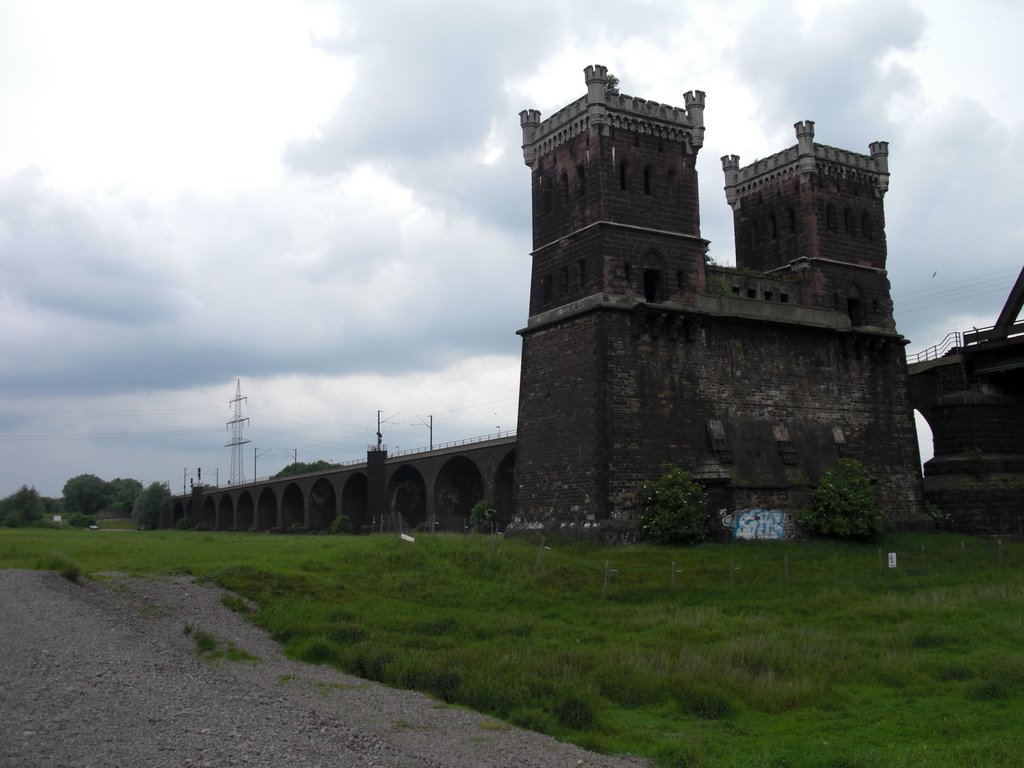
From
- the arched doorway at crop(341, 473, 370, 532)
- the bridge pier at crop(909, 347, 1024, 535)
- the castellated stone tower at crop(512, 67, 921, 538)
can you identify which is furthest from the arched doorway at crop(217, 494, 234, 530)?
the bridge pier at crop(909, 347, 1024, 535)

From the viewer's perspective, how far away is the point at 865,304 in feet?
139

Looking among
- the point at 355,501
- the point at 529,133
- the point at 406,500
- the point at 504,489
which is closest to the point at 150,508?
the point at 355,501

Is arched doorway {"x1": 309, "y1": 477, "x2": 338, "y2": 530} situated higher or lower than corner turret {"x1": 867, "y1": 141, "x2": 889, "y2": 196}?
lower

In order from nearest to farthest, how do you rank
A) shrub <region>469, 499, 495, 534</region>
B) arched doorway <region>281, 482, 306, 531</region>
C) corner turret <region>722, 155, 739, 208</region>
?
corner turret <region>722, 155, 739, 208</region> → shrub <region>469, 499, 495, 534</region> → arched doorway <region>281, 482, 306, 531</region>

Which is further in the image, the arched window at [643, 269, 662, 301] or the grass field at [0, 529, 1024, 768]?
the arched window at [643, 269, 662, 301]

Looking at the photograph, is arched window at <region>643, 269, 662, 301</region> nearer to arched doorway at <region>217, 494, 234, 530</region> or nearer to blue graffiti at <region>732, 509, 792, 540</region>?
blue graffiti at <region>732, 509, 792, 540</region>

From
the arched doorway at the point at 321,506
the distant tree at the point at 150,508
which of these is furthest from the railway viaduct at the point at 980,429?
the distant tree at the point at 150,508

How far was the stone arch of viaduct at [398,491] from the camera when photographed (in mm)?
50688

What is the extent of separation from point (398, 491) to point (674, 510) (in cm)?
3693

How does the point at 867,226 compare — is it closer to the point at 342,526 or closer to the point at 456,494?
the point at 456,494

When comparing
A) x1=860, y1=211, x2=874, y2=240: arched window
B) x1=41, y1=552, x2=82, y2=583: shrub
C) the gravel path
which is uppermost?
x1=860, y1=211, x2=874, y2=240: arched window

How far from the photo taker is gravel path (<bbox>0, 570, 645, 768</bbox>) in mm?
12672

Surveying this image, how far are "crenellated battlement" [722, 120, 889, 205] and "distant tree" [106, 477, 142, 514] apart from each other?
4907 inches

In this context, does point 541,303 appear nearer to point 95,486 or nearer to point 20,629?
point 20,629
